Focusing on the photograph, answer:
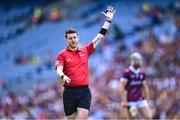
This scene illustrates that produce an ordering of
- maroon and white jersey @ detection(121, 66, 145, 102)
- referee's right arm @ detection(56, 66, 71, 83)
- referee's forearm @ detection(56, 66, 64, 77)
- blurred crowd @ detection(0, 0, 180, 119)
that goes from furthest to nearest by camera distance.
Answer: blurred crowd @ detection(0, 0, 180, 119), maroon and white jersey @ detection(121, 66, 145, 102), referee's forearm @ detection(56, 66, 64, 77), referee's right arm @ detection(56, 66, 71, 83)

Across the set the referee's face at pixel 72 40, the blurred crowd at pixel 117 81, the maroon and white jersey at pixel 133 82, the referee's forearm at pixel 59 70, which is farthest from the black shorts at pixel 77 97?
the blurred crowd at pixel 117 81

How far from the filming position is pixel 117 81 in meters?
19.7

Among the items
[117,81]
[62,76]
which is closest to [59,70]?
[62,76]

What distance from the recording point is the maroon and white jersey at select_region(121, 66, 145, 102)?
43.5ft

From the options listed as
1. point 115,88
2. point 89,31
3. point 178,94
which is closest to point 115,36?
point 89,31

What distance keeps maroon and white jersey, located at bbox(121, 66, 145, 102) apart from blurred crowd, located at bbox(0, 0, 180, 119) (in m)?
4.61

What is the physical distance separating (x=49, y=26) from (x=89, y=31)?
2.03m

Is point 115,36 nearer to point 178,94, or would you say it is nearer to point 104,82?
point 104,82

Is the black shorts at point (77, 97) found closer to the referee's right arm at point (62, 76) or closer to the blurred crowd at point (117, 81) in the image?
the referee's right arm at point (62, 76)

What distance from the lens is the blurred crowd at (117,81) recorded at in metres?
18.7

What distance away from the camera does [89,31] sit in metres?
22.4

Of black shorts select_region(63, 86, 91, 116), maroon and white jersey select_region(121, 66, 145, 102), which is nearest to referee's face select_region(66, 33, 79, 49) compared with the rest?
black shorts select_region(63, 86, 91, 116)

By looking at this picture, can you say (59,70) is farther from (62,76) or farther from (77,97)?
(77,97)

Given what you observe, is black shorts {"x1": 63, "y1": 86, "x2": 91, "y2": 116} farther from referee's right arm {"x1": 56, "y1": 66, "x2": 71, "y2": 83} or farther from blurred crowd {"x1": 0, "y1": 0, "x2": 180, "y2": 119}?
blurred crowd {"x1": 0, "y1": 0, "x2": 180, "y2": 119}
